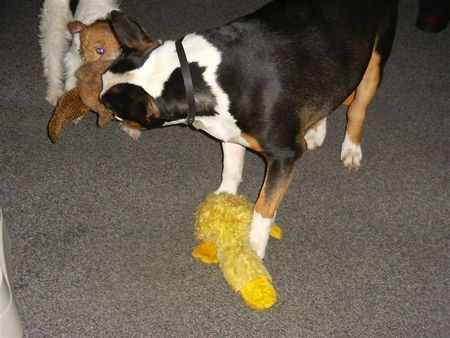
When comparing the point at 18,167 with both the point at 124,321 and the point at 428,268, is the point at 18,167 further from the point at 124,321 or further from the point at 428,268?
the point at 428,268

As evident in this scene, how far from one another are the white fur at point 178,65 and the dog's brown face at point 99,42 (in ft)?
1.68

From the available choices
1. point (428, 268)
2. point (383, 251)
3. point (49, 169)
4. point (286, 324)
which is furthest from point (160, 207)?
point (428, 268)

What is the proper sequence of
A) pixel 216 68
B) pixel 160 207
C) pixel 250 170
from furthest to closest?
pixel 250 170
pixel 160 207
pixel 216 68

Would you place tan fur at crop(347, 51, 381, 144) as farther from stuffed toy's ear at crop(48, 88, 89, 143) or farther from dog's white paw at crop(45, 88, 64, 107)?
dog's white paw at crop(45, 88, 64, 107)

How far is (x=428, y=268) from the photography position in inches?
91.8

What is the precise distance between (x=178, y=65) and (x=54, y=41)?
1510 millimetres

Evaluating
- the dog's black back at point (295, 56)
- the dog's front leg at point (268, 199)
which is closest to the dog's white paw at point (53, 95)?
the dog's black back at point (295, 56)

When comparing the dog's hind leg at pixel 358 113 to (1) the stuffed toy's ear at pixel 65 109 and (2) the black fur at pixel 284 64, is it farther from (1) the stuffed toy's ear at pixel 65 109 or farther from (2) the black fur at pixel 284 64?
(1) the stuffed toy's ear at pixel 65 109

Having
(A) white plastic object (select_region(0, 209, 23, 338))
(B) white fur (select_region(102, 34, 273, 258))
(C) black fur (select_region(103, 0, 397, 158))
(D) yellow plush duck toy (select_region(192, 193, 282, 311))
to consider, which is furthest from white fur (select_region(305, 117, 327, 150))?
(A) white plastic object (select_region(0, 209, 23, 338))

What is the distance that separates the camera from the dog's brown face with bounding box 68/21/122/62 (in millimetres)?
2396

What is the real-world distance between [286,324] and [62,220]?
1.15 m

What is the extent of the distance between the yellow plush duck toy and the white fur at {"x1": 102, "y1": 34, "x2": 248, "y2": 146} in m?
0.37

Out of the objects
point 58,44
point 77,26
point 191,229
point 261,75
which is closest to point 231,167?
point 191,229

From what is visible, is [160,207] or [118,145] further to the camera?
[118,145]
